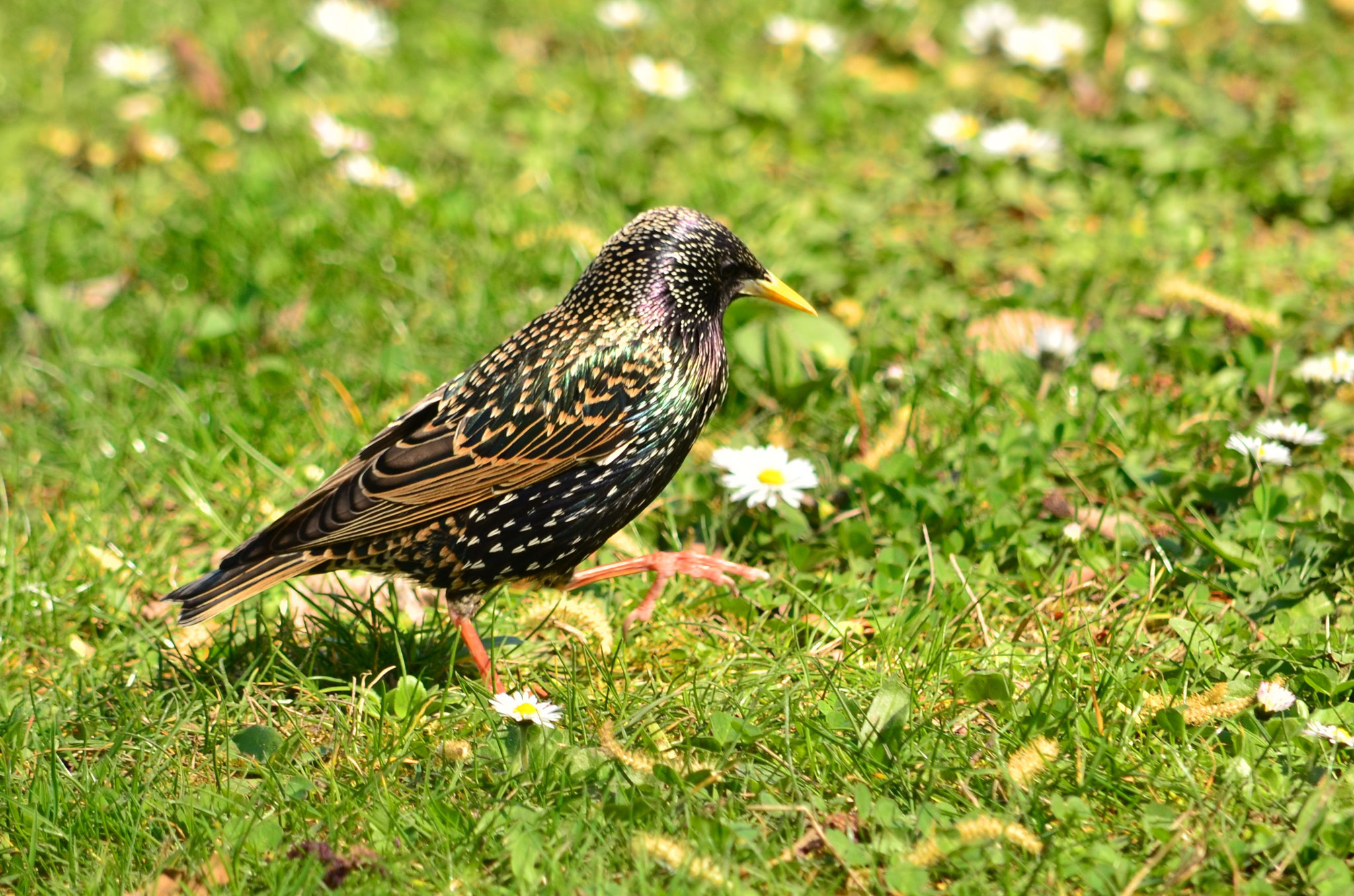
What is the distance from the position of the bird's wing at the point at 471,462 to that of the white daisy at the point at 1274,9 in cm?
450

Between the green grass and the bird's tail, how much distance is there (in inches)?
7.1

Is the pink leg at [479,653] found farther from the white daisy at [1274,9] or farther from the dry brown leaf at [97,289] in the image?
the white daisy at [1274,9]

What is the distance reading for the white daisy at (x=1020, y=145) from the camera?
5.82 metres

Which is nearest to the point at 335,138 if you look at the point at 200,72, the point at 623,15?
the point at 200,72

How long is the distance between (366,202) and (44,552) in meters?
2.11

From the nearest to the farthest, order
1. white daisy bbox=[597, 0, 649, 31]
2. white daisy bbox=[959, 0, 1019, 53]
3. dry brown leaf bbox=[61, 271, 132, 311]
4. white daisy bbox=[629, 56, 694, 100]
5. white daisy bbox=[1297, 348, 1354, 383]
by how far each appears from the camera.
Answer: white daisy bbox=[1297, 348, 1354, 383], dry brown leaf bbox=[61, 271, 132, 311], white daisy bbox=[629, 56, 694, 100], white daisy bbox=[959, 0, 1019, 53], white daisy bbox=[597, 0, 649, 31]

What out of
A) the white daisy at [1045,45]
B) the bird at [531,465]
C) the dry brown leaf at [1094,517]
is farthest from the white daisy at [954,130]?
the bird at [531,465]

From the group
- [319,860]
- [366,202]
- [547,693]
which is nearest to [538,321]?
[547,693]

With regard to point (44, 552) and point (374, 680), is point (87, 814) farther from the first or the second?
point (44, 552)

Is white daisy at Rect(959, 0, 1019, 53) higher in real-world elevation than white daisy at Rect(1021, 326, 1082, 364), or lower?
higher

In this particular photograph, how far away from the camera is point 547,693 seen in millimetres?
3412

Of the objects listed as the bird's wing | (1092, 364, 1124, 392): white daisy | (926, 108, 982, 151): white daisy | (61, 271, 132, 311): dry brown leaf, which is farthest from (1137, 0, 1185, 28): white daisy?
(61, 271, 132, 311): dry brown leaf

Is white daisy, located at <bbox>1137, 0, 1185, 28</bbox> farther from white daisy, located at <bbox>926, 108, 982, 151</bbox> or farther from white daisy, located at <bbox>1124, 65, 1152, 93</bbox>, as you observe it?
white daisy, located at <bbox>926, 108, 982, 151</bbox>

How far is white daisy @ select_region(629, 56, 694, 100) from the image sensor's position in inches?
254
